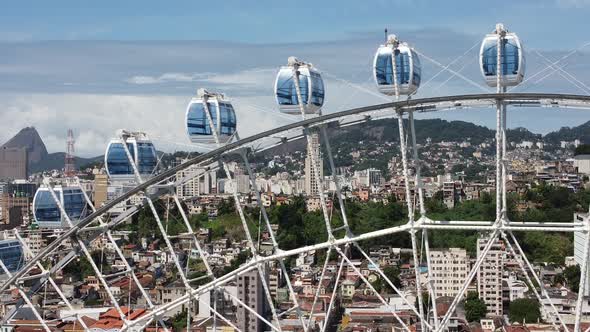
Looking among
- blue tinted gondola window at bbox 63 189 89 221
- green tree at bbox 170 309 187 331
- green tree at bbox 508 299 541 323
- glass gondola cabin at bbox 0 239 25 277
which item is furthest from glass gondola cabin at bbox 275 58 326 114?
green tree at bbox 508 299 541 323

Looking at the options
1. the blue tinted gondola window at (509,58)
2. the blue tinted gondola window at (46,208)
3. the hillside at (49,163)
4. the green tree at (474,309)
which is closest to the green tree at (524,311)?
the green tree at (474,309)

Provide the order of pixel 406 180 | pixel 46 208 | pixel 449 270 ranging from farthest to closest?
1. pixel 449 270
2. pixel 46 208
3. pixel 406 180

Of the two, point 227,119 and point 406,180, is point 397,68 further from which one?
point 227,119

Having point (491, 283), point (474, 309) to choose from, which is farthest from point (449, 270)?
point (474, 309)

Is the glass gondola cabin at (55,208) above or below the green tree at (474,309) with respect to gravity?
above

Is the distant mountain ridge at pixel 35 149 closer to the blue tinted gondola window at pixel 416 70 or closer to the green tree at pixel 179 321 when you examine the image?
the green tree at pixel 179 321

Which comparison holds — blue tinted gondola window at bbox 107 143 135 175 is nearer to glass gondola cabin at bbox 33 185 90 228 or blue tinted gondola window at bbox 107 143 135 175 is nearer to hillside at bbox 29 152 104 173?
glass gondola cabin at bbox 33 185 90 228

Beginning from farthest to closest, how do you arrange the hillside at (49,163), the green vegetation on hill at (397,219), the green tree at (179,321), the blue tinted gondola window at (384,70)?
the hillside at (49,163) < the green vegetation on hill at (397,219) < the green tree at (179,321) < the blue tinted gondola window at (384,70)
